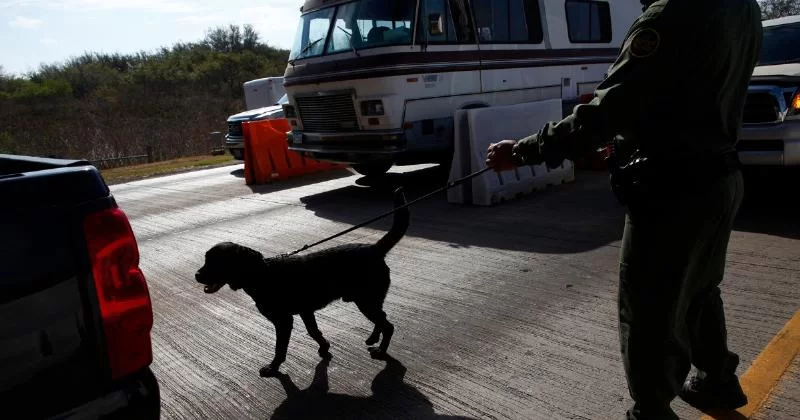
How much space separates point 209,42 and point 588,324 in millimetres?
59280

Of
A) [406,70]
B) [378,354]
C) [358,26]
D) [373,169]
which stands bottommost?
[378,354]

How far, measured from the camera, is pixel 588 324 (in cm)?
394

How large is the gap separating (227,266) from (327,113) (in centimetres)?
594

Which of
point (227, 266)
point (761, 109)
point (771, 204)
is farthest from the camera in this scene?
point (771, 204)

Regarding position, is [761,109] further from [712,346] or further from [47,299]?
[47,299]

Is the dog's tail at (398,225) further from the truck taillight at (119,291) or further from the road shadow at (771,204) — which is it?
the road shadow at (771,204)

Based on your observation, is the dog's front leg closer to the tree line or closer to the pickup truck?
the pickup truck

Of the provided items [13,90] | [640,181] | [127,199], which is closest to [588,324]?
[640,181]

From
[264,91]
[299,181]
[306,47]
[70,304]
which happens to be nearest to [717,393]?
[70,304]

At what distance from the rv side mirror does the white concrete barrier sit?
1.41m

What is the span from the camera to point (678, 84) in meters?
2.11

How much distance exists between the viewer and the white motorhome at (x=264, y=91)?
1869cm

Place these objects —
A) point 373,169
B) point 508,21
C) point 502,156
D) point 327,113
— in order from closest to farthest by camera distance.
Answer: point 502,156 < point 327,113 < point 508,21 < point 373,169

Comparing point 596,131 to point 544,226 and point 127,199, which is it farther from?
point 127,199
